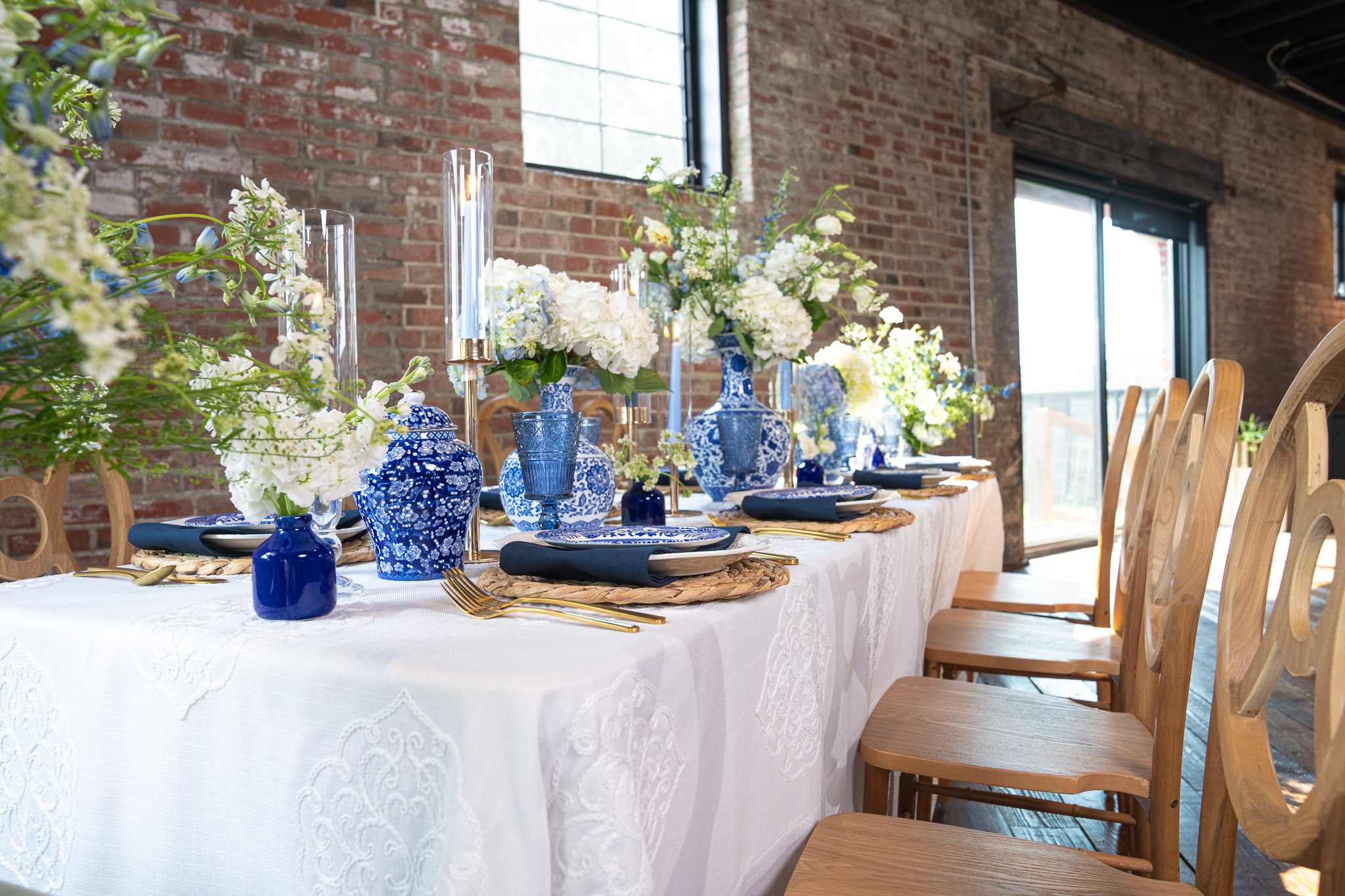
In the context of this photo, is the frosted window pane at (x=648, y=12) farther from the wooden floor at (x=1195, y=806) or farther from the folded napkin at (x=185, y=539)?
the folded napkin at (x=185, y=539)

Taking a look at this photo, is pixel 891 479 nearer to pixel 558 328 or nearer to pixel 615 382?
pixel 615 382

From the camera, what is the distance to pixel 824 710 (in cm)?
113

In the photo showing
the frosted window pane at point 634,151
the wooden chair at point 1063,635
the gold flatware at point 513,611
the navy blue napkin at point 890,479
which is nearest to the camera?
the gold flatware at point 513,611

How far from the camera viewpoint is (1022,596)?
2.42 m

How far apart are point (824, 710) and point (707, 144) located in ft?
11.6

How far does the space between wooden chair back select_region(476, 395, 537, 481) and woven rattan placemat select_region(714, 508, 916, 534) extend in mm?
1179

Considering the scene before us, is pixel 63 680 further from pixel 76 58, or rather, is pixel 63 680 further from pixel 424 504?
pixel 76 58

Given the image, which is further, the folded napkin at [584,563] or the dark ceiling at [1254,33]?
the dark ceiling at [1254,33]

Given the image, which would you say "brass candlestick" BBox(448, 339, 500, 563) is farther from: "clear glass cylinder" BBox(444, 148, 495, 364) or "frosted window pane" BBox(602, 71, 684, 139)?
"frosted window pane" BBox(602, 71, 684, 139)

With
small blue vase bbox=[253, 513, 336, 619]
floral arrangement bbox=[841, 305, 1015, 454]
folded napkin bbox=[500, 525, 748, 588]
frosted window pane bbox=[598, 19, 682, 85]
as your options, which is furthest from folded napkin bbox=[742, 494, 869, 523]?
frosted window pane bbox=[598, 19, 682, 85]

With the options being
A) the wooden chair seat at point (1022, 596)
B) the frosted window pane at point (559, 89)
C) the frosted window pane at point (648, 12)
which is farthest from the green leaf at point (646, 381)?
the frosted window pane at point (648, 12)

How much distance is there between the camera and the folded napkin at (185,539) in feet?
3.68

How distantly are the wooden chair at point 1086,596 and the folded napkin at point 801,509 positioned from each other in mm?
1058

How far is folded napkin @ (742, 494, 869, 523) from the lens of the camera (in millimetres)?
1418
